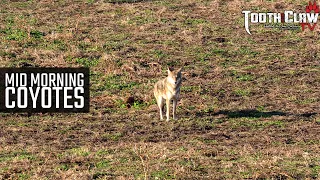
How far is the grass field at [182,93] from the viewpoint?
15867 mm

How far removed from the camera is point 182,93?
24.5 metres

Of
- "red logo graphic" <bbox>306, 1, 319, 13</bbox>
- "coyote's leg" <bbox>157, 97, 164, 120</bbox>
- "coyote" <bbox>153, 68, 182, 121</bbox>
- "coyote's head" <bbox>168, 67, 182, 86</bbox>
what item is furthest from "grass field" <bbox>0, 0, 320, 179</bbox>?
"coyote's head" <bbox>168, 67, 182, 86</bbox>

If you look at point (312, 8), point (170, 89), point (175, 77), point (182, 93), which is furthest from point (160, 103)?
point (312, 8)

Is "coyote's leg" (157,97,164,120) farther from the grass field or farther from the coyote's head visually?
the coyote's head

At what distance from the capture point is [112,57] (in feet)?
91.7

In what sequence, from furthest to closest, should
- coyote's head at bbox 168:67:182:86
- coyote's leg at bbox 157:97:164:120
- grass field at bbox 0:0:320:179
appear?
1. coyote's leg at bbox 157:97:164:120
2. coyote's head at bbox 168:67:182:86
3. grass field at bbox 0:0:320:179

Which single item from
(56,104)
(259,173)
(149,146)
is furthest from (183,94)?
(259,173)

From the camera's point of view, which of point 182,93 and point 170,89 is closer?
point 170,89

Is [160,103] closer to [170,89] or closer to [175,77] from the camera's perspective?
[170,89]

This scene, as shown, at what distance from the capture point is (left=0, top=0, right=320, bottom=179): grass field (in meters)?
15.9

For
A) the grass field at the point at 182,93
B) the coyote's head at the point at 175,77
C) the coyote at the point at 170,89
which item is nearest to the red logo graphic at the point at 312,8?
the grass field at the point at 182,93

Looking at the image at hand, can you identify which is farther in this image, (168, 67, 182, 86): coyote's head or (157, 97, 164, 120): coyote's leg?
(157, 97, 164, 120): coyote's leg

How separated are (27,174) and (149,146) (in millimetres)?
3919

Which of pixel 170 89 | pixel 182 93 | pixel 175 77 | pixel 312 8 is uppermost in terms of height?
pixel 312 8
